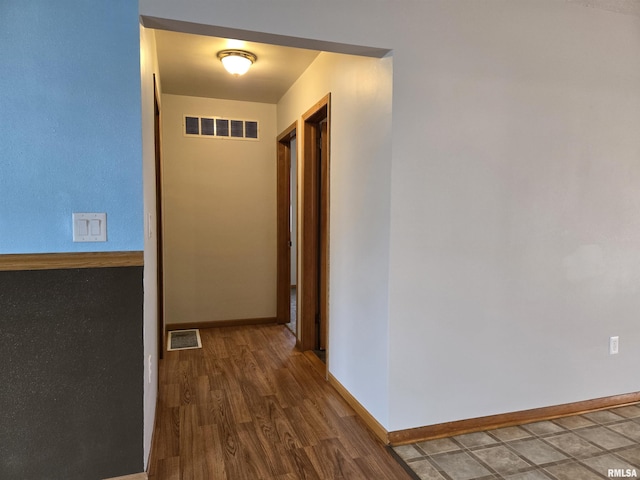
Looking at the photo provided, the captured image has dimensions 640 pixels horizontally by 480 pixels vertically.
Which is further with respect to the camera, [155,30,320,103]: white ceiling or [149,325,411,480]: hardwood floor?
[155,30,320,103]: white ceiling

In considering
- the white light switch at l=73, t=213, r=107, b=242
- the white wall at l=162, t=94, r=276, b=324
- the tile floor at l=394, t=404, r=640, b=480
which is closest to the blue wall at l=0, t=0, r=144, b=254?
the white light switch at l=73, t=213, r=107, b=242

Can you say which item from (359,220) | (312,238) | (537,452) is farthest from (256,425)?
(312,238)

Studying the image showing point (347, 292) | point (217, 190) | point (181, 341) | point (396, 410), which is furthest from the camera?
point (217, 190)

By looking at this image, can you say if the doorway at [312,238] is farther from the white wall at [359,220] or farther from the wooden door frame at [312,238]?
the white wall at [359,220]

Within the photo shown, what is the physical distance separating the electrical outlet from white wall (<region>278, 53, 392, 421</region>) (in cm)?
157

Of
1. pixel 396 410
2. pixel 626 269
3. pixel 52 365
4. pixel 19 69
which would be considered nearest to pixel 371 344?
pixel 396 410

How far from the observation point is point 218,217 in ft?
14.4

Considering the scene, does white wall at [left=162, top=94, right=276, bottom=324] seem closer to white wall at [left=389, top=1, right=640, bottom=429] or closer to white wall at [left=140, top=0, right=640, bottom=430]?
white wall at [left=140, top=0, right=640, bottom=430]

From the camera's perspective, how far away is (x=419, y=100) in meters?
2.12

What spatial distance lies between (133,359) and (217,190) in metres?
2.80

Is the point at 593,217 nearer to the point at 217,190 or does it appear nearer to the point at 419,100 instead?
the point at 419,100

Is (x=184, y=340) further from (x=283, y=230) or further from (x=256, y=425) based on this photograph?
(x=256, y=425)

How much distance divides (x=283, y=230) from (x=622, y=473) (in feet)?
11.1

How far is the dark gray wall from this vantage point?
1.64 m
